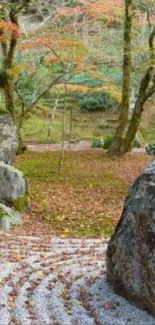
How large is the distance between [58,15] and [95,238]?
530 inches

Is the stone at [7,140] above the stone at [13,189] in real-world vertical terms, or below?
below

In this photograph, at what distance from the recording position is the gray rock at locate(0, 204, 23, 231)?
1149cm

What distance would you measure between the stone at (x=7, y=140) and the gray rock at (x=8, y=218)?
3.87 meters

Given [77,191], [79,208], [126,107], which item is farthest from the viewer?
[126,107]

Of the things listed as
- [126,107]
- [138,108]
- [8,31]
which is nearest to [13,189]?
[8,31]

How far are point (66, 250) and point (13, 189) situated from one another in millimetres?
3390

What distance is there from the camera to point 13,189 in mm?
12695

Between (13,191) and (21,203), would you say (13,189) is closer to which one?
(13,191)

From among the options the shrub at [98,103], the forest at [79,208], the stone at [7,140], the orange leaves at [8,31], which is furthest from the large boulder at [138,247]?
the shrub at [98,103]

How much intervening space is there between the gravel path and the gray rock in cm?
148

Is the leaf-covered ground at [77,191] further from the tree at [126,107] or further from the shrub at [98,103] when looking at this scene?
the shrub at [98,103]

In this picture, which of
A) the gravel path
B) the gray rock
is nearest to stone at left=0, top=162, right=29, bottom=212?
the gray rock

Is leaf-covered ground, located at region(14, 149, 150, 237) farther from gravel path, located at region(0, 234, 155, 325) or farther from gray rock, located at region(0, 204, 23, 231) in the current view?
gravel path, located at region(0, 234, 155, 325)

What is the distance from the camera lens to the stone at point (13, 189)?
41.4 ft
